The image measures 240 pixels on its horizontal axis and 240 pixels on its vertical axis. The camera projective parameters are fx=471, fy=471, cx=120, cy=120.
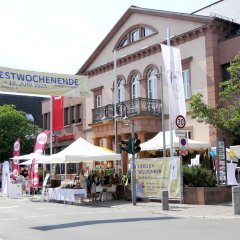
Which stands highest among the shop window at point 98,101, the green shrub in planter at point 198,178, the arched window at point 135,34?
the arched window at point 135,34

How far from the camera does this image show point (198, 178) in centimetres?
Result: 2042

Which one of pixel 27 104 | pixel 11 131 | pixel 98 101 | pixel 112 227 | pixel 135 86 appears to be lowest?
pixel 112 227

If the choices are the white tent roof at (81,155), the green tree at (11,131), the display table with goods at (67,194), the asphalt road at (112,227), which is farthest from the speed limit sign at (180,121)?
the green tree at (11,131)

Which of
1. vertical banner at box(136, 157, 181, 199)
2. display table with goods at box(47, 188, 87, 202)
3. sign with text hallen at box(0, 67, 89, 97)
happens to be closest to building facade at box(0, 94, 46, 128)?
sign with text hallen at box(0, 67, 89, 97)

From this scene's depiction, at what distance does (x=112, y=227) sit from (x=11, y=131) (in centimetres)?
3197

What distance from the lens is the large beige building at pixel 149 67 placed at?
91.8ft

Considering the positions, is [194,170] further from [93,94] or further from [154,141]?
[93,94]

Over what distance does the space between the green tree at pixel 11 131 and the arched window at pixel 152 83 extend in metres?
15.9

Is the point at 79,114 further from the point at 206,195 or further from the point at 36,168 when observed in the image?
the point at 206,195

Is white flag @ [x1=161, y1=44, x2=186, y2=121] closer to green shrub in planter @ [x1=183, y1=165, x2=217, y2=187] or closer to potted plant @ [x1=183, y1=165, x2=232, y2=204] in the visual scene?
green shrub in planter @ [x1=183, y1=165, x2=217, y2=187]

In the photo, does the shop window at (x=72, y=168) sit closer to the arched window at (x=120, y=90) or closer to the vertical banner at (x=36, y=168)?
the arched window at (x=120, y=90)

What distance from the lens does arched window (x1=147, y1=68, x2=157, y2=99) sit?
32125 mm

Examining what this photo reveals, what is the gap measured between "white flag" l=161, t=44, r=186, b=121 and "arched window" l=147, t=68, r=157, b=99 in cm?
963

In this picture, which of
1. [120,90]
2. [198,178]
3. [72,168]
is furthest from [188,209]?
[72,168]
